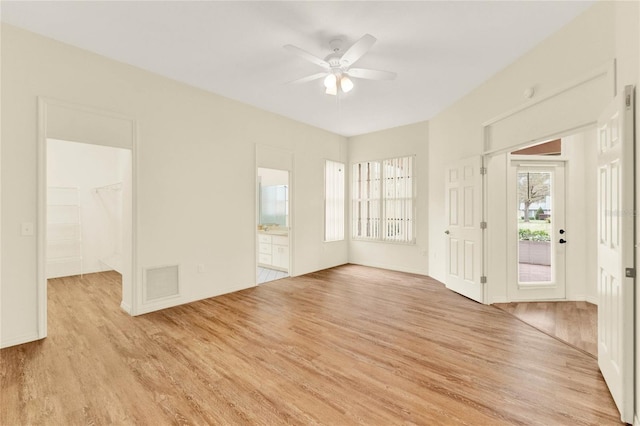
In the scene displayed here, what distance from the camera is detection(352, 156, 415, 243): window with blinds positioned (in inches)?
246

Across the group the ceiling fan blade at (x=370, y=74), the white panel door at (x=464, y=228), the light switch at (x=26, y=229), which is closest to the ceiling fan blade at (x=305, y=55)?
the ceiling fan blade at (x=370, y=74)

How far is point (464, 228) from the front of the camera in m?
4.52

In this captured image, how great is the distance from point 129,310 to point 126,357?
4.14 feet

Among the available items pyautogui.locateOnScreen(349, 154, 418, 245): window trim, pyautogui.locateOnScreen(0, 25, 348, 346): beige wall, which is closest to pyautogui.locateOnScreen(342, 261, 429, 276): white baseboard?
pyautogui.locateOnScreen(349, 154, 418, 245): window trim

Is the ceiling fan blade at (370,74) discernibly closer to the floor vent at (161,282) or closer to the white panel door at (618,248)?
the white panel door at (618,248)

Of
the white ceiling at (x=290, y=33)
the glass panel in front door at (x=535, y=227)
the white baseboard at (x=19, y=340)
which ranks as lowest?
the white baseboard at (x=19, y=340)

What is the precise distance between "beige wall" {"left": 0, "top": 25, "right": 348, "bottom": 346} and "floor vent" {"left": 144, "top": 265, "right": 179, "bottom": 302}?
0.34 feet

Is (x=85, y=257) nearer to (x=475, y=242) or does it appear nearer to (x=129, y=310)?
(x=129, y=310)

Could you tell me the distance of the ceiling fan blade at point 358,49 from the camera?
2436 millimetres

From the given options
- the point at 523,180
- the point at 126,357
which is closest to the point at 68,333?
the point at 126,357

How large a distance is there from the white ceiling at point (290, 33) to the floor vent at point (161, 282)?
8.80ft

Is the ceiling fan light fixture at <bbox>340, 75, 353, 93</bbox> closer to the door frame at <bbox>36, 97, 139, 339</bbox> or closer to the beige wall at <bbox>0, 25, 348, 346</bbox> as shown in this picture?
the beige wall at <bbox>0, 25, 348, 346</bbox>

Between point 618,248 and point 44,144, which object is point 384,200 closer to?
point 618,248

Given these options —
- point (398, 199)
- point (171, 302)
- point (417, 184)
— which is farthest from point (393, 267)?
point (171, 302)
